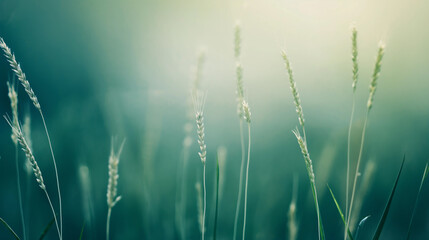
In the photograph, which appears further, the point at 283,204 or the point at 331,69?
the point at 331,69

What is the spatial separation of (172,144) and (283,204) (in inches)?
52.7

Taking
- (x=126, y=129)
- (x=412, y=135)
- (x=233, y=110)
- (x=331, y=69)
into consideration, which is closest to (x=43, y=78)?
(x=126, y=129)

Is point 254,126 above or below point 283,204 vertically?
above

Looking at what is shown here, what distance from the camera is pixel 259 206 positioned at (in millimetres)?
2348

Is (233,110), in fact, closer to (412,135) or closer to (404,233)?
(412,135)

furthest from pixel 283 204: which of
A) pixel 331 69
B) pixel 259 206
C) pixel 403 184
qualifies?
pixel 331 69

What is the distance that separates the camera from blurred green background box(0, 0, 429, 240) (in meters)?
2.24

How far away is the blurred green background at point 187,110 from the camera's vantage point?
2.24 m

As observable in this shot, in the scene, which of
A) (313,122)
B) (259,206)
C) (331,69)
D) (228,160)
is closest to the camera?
(259,206)

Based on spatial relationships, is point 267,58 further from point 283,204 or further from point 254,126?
point 283,204

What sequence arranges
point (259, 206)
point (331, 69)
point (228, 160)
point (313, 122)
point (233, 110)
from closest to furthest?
point (259, 206) < point (228, 160) < point (313, 122) < point (233, 110) < point (331, 69)

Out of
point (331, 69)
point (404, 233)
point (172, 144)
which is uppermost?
point (331, 69)

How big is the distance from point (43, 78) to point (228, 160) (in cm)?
221

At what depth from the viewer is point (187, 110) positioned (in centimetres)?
315
